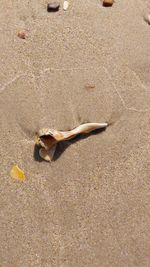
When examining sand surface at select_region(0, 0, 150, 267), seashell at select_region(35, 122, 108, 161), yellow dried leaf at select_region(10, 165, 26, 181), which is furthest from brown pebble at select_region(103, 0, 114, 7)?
yellow dried leaf at select_region(10, 165, 26, 181)

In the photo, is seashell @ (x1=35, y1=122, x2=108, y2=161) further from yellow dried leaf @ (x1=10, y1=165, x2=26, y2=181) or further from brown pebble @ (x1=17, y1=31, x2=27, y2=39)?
brown pebble @ (x1=17, y1=31, x2=27, y2=39)

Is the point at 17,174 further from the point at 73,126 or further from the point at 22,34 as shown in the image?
the point at 22,34

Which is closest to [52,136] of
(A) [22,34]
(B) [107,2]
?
(A) [22,34]

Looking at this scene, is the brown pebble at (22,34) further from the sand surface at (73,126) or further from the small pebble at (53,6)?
the small pebble at (53,6)

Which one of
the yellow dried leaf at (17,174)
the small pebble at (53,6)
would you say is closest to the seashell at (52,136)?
the yellow dried leaf at (17,174)

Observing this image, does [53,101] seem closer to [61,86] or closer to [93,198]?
[61,86]

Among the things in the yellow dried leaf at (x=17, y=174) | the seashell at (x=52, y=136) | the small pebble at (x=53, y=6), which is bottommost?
the yellow dried leaf at (x=17, y=174)

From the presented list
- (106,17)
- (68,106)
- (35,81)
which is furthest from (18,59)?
(106,17)

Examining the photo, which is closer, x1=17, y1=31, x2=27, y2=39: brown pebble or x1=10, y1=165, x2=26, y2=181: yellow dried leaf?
→ x1=10, y1=165, x2=26, y2=181: yellow dried leaf
